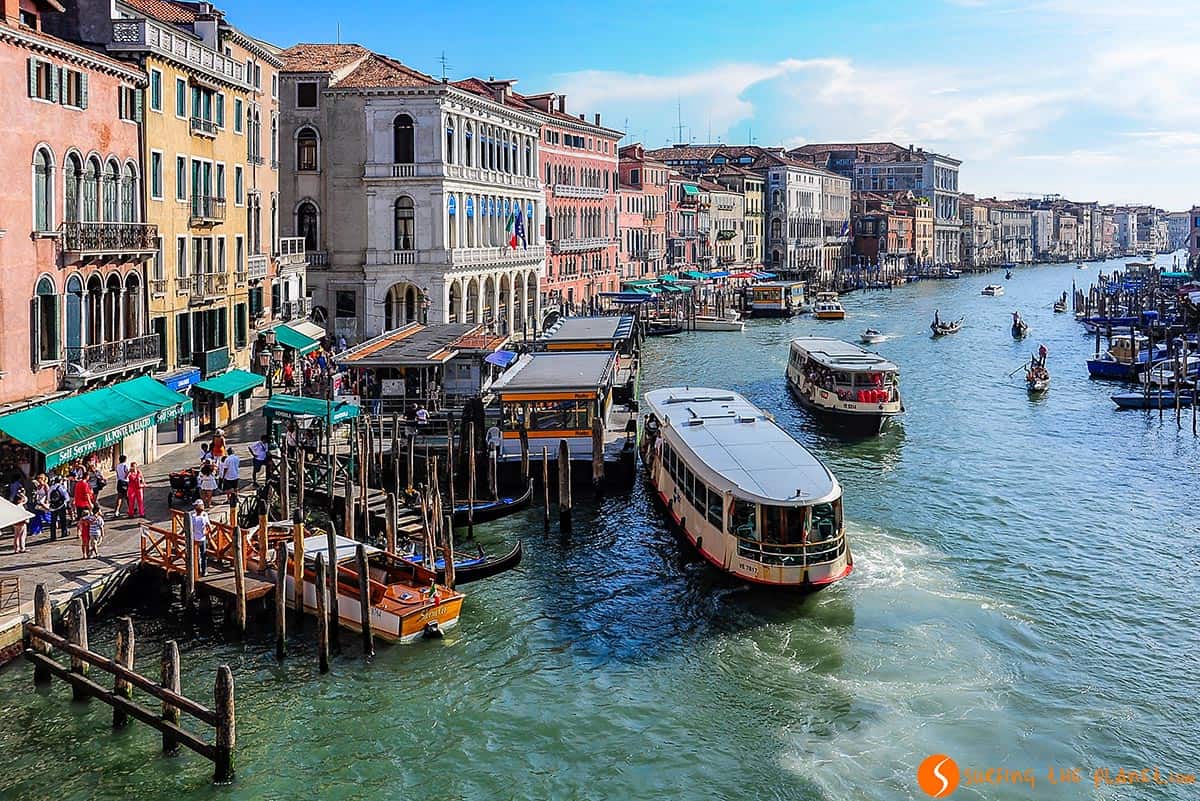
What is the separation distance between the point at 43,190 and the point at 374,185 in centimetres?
1873

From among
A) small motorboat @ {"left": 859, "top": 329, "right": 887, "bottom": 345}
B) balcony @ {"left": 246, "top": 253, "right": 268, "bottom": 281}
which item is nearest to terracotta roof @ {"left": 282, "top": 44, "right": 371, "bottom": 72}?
balcony @ {"left": 246, "top": 253, "right": 268, "bottom": 281}

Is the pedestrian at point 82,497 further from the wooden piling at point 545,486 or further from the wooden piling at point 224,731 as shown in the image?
the wooden piling at point 545,486

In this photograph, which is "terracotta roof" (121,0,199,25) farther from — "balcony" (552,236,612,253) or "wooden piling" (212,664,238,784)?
"balcony" (552,236,612,253)

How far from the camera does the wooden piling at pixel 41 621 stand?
13523 mm

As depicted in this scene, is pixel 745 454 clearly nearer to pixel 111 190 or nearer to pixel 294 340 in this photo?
pixel 111 190

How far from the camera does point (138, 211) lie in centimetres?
2217

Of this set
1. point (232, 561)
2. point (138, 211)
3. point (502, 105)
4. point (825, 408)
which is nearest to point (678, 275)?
point (502, 105)

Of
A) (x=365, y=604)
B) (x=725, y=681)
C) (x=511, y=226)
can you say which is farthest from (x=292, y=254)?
(x=725, y=681)

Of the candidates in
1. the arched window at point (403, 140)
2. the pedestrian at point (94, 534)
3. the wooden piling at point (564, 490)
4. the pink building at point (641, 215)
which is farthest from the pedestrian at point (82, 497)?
the pink building at point (641, 215)

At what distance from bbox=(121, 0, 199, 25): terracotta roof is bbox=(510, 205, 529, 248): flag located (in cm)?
1682

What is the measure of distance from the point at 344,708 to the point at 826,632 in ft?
19.6

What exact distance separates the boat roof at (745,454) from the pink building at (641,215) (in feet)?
154

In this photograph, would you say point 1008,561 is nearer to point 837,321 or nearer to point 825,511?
point 825,511

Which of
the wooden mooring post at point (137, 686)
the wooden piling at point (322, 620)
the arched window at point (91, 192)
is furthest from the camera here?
the arched window at point (91, 192)
